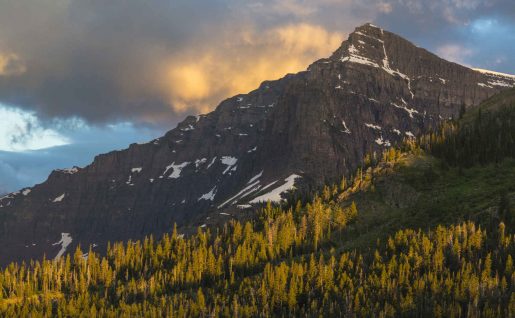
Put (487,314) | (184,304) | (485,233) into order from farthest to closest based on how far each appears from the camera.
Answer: (184,304) → (485,233) → (487,314)

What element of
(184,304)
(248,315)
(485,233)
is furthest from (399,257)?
(184,304)

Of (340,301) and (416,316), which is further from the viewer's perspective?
(340,301)

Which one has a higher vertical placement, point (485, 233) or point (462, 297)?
point (485, 233)

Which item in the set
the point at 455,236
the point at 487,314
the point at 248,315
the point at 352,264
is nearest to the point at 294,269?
the point at 352,264

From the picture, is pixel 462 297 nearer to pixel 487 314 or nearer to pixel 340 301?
pixel 487 314

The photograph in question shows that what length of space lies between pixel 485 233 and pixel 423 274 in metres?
26.1

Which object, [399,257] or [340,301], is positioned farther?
[399,257]

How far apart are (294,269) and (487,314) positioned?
67.3m

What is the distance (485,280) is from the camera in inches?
6206

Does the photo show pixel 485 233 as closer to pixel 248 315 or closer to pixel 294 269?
pixel 294 269

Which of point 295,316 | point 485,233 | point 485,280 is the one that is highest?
point 485,233

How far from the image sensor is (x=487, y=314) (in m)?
143

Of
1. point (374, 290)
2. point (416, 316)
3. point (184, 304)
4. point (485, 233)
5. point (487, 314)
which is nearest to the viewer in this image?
point (487, 314)

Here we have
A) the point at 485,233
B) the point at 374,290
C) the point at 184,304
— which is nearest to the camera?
the point at 374,290
